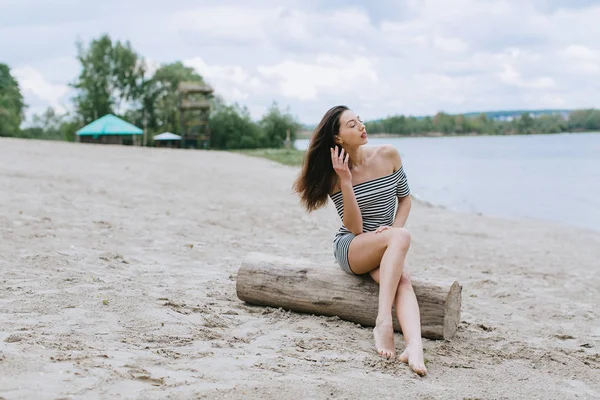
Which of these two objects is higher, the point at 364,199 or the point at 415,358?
the point at 364,199

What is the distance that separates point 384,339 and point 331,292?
791 mm

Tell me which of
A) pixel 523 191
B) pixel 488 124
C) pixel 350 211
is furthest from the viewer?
pixel 488 124

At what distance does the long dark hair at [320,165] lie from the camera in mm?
4602

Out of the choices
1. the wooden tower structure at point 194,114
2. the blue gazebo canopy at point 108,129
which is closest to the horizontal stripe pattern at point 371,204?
the blue gazebo canopy at point 108,129

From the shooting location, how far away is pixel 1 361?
9.64 ft

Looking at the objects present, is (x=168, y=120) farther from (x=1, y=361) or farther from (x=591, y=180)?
(x=1, y=361)

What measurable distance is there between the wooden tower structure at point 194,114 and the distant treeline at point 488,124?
37.2m

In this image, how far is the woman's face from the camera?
4.54m

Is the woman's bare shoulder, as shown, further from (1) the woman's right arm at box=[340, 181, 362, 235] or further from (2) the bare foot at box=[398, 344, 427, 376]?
(2) the bare foot at box=[398, 344, 427, 376]

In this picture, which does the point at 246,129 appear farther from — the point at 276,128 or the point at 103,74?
the point at 103,74

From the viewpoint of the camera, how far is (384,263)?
4.26 metres

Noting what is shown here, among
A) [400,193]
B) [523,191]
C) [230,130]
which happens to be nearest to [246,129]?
[230,130]

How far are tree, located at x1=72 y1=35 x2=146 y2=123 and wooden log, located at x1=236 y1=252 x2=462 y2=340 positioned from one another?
50.8 metres

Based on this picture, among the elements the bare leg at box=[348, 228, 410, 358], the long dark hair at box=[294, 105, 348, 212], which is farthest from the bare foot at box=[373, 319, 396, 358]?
the long dark hair at box=[294, 105, 348, 212]
